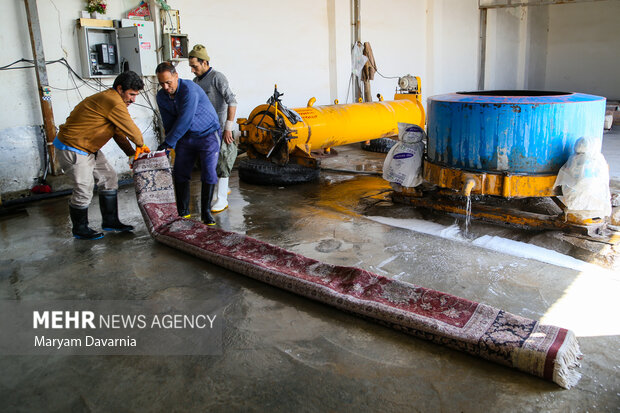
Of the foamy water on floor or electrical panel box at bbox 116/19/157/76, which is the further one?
electrical panel box at bbox 116/19/157/76

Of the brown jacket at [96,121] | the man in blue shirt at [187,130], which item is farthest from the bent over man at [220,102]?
the brown jacket at [96,121]

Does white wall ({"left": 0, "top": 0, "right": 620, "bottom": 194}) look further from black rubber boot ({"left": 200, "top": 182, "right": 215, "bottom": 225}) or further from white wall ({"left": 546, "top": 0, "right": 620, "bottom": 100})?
black rubber boot ({"left": 200, "top": 182, "right": 215, "bottom": 225})

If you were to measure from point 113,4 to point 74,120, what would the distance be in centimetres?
318

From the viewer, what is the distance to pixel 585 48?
16750 millimetres

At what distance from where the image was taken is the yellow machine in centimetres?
631

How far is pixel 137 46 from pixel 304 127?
8.12 ft

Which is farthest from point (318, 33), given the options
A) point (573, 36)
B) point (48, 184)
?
point (573, 36)

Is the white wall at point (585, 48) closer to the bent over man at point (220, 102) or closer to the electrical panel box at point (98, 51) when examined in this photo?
the bent over man at point (220, 102)

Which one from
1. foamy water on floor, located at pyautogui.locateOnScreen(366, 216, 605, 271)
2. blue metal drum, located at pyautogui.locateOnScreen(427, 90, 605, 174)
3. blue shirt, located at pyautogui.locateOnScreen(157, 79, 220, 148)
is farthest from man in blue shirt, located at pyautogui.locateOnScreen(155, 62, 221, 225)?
blue metal drum, located at pyautogui.locateOnScreen(427, 90, 605, 174)

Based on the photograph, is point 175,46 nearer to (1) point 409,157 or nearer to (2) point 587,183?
(1) point 409,157

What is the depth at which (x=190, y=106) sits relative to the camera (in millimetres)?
4488

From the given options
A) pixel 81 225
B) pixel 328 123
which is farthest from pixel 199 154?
pixel 328 123

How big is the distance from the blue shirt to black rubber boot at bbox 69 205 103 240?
1010 mm

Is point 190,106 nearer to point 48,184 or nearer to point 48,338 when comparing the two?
point 48,338
